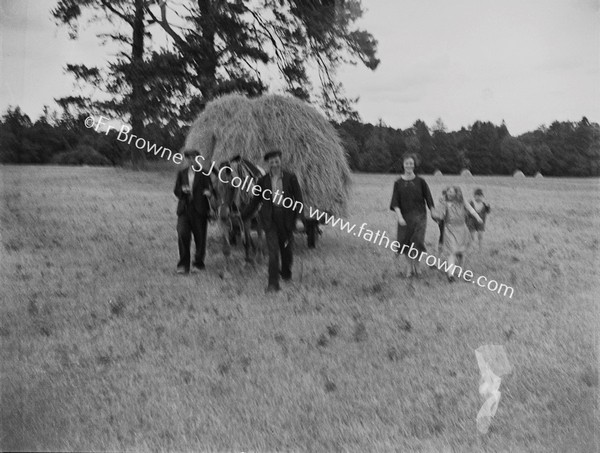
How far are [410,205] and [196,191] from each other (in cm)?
113

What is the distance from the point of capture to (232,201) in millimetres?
2939

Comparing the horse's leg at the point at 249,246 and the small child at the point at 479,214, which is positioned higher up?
the small child at the point at 479,214

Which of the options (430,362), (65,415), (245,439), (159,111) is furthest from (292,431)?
(159,111)

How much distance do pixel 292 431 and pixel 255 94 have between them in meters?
1.60

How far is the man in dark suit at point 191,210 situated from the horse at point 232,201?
2.1 inches

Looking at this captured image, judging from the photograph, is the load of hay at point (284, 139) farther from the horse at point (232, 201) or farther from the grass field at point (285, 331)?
the grass field at point (285, 331)

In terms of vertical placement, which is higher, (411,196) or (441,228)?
(411,196)

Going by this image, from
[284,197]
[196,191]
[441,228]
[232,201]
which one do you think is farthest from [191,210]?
[441,228]

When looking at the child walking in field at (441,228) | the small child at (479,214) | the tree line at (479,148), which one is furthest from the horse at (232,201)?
the small child at (479,214)

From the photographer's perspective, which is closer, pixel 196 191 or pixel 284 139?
pixel 196 191

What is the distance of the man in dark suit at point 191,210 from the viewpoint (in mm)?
2787

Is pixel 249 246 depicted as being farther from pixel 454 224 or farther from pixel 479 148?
pixel 479 148

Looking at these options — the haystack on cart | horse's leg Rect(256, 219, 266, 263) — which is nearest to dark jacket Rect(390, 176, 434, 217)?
the haystack on cart

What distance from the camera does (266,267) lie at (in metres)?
3.03
